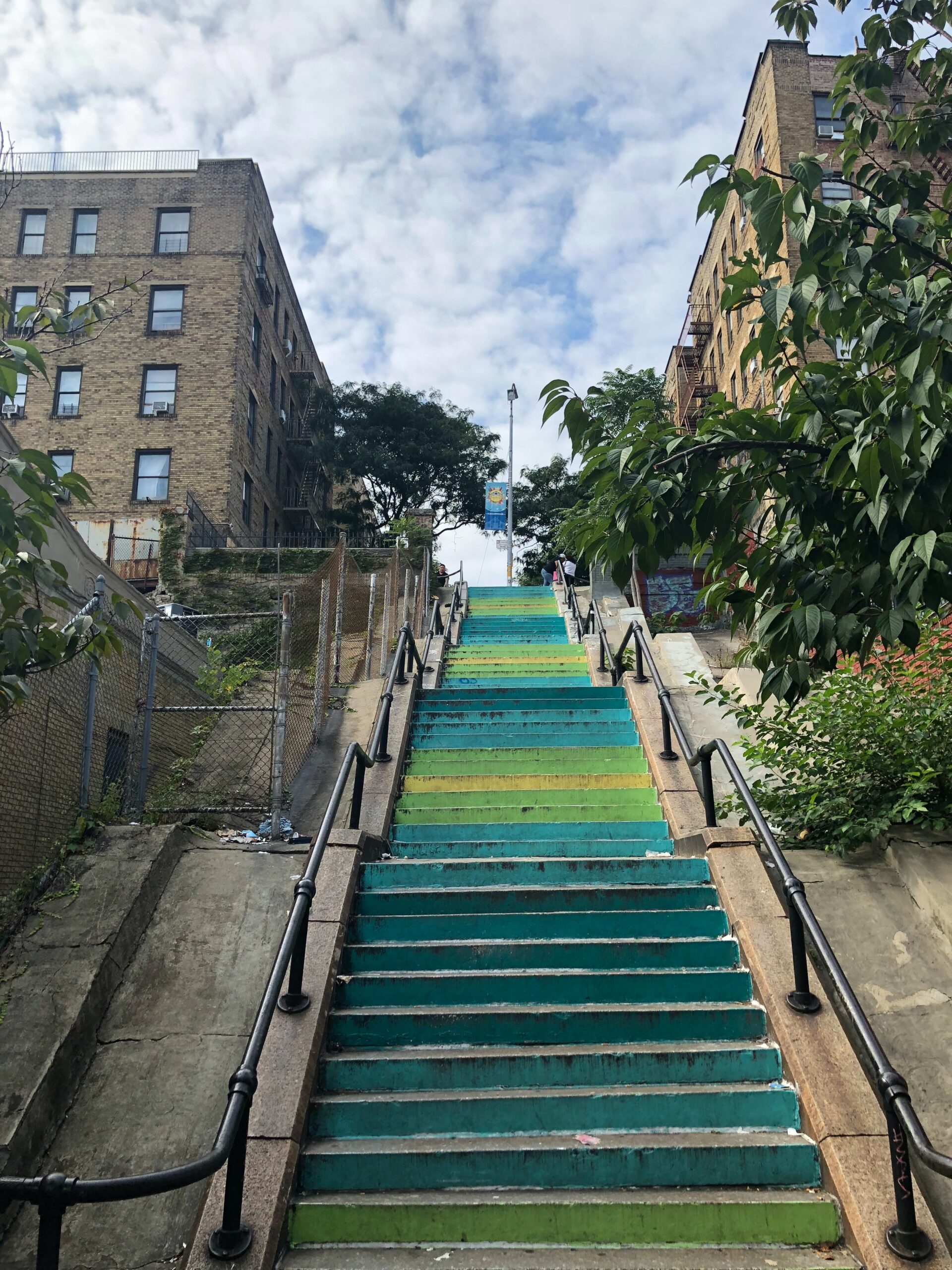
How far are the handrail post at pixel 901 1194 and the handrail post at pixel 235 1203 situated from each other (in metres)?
2.40

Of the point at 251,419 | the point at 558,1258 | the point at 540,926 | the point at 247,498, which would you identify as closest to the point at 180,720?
the point at 540,926

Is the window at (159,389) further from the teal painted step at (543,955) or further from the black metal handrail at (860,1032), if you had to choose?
the teal painted step at (543,955)

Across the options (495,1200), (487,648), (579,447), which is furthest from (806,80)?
(495,1200)

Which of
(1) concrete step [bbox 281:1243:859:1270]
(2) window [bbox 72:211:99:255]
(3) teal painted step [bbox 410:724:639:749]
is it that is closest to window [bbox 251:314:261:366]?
(2) window [bbox 72:211:99:255]

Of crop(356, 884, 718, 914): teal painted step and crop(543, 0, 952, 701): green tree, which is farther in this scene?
crop(356, 884, 718, 914): teal painted step

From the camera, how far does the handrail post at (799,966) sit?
471cm

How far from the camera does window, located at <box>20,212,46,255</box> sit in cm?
Answer: 3178

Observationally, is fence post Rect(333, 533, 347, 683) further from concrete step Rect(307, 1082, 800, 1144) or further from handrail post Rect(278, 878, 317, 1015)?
concrete step Rect(307, 1082, 800, 1144)

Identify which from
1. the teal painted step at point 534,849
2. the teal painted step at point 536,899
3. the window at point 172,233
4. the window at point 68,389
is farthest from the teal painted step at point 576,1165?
the window at point 172,233

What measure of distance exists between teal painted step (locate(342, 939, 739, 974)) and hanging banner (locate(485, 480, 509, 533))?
95.2 feet

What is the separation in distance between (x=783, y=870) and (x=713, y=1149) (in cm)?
139

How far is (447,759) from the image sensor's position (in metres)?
8.86

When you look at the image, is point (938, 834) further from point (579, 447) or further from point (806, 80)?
point (806, 80)

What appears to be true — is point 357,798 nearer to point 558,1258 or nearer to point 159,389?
point 558,1258
